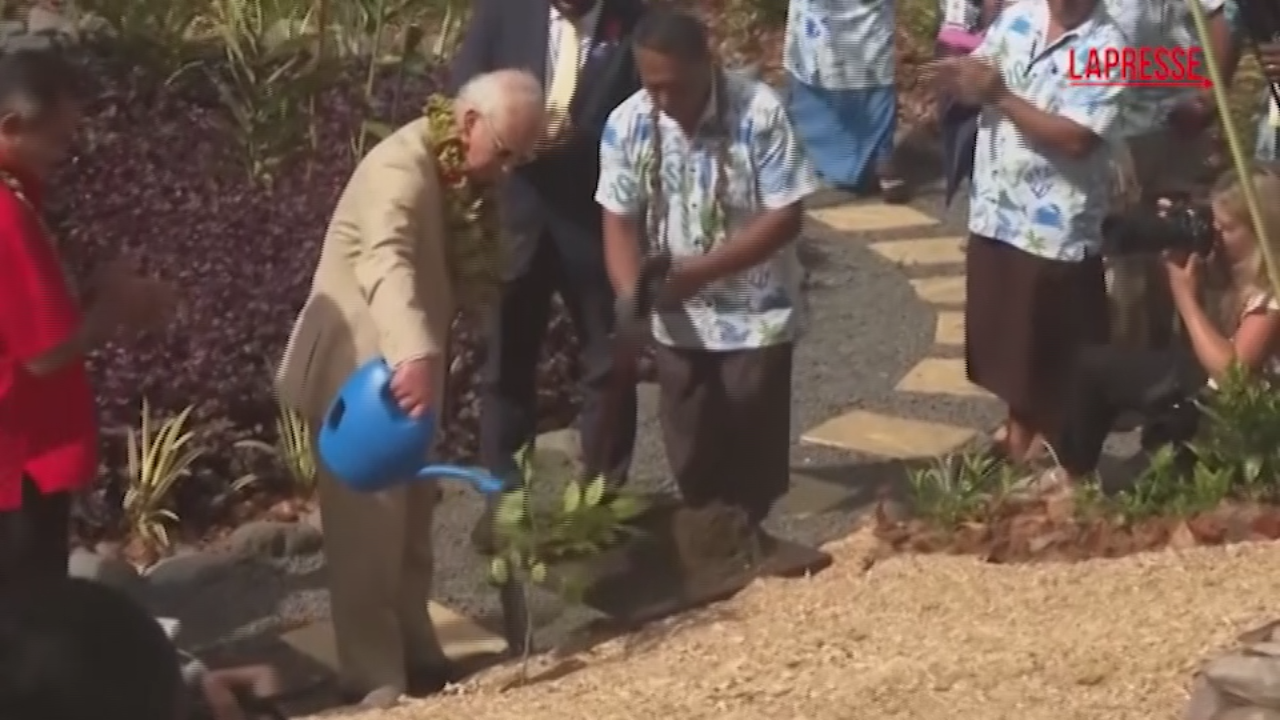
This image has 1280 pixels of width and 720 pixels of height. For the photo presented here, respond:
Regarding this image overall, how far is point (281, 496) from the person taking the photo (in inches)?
257

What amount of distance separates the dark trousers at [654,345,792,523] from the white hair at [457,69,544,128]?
938 millimetres

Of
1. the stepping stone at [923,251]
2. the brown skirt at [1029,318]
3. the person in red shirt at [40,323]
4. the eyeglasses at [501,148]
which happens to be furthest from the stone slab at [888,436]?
the person in red shirt at [40,323]

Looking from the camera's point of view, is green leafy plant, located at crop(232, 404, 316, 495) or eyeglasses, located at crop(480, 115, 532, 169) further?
green leafy plant, located at crop(232, 404, 316, 495)

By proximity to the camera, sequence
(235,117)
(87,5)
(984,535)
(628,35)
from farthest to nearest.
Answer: (87,5) < (235,117) < (628,35) < (984,535)

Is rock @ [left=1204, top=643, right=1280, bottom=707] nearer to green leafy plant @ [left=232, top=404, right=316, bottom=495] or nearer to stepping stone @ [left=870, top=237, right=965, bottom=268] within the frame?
green leafy plant @ [left=232, top=404, right=316, bottom=495]

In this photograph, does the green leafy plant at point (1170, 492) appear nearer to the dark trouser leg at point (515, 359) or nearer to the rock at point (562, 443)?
the dark trouser leg at point (515, 359)

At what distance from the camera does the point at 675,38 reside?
5.20m

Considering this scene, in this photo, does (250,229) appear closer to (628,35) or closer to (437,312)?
(628,35)

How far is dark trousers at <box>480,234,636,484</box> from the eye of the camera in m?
5.93

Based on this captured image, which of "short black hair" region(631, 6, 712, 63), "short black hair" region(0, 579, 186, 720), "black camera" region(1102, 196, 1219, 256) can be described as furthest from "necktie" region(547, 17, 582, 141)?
"short black hair" region(0, 579, 186, 720)

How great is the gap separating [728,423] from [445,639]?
838mm

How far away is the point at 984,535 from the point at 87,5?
6087 millimetres

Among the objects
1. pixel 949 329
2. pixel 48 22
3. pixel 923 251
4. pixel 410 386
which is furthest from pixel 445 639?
pixel 48 22

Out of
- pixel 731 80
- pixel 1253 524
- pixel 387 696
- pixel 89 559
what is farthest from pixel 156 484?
pixel 1253 524
